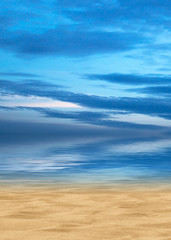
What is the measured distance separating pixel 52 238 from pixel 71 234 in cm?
25

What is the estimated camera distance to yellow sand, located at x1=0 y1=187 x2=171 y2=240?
14.7ft

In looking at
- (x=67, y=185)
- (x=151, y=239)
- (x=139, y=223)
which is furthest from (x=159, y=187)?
(x=151, y=239)

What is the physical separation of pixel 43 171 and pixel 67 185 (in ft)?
8.51

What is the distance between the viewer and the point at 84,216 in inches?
210

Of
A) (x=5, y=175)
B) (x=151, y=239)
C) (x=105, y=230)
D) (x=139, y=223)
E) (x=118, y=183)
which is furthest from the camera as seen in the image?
(x=5, y=175)

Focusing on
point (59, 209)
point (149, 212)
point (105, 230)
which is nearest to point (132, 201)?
point (149, 212)

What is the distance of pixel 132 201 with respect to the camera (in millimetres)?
6406

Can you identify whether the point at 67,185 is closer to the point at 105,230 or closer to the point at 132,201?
the point at 132,201

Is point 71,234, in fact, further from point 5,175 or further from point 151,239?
point 5,175

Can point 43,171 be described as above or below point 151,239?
above

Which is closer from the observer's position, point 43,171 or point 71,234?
point 71,234

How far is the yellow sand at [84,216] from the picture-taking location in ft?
14.7

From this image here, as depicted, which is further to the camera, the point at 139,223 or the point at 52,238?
the point at 139,223

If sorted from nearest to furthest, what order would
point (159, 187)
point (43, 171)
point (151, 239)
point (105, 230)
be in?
point (151, 239), point (105, 230), point (159, 187), point (43, 171)
